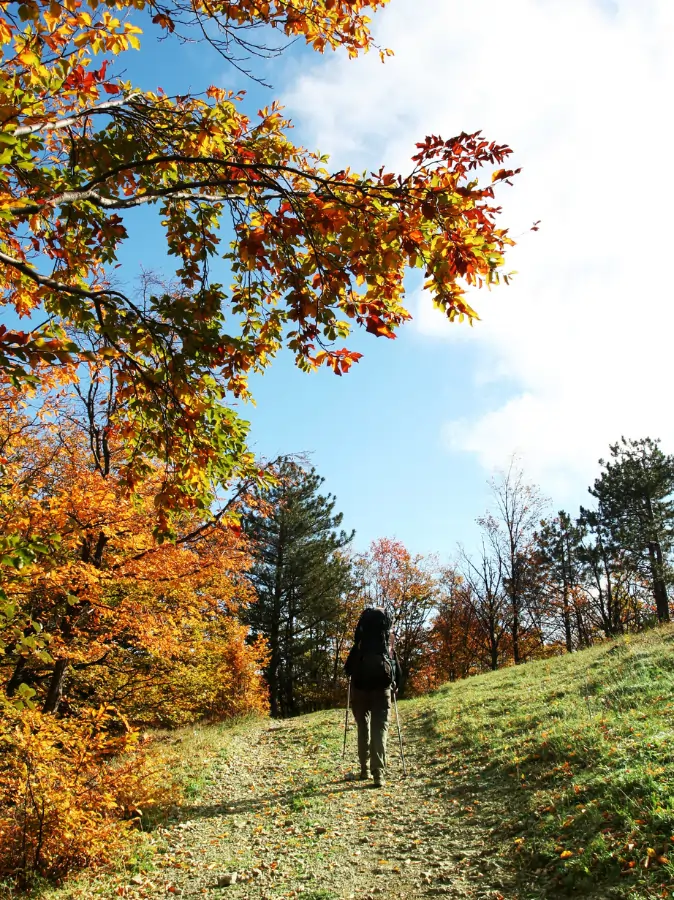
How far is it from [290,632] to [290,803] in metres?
22.6

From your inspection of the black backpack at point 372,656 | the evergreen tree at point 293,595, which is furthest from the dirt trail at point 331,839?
the evergreen tree at point 293,595

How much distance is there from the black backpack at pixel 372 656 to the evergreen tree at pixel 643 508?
22.9 metres

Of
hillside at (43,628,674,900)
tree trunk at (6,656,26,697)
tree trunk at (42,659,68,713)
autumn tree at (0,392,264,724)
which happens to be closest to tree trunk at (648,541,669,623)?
hillside at (43,628,674,900)

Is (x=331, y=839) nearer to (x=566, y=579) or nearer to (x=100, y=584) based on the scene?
(x=100, y=584)

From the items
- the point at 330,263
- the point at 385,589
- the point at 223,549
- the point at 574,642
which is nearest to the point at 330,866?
the point at 330,263

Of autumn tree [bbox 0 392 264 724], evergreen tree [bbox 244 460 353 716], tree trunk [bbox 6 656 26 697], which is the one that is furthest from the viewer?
evergreen tree [bbox 244 460 353 716]

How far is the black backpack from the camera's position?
22.1ft

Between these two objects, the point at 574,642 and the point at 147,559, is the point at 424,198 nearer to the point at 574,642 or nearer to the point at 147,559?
the point at 147,559

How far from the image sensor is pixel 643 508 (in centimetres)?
2791

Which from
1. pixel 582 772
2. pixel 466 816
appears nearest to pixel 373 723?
pixel 466 816

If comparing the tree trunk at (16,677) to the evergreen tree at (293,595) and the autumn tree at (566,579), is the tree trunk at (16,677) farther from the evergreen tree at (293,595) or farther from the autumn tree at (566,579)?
the autumn tree at (566,579)

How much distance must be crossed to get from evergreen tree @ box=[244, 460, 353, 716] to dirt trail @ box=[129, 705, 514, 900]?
65.6ft

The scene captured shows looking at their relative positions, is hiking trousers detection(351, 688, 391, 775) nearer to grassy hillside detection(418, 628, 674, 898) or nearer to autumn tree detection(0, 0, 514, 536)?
grassy hillside detection(418, 628, 674, 898)

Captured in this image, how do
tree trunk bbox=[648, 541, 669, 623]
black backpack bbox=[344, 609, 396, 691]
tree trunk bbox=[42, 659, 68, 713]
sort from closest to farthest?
1. black backpack bbox=[344, 609, 396, 691]
2. tree trunk bbox=[42, 659, 68, 713]
3. tree trunk bbox=[648, 541, 669, 623]
